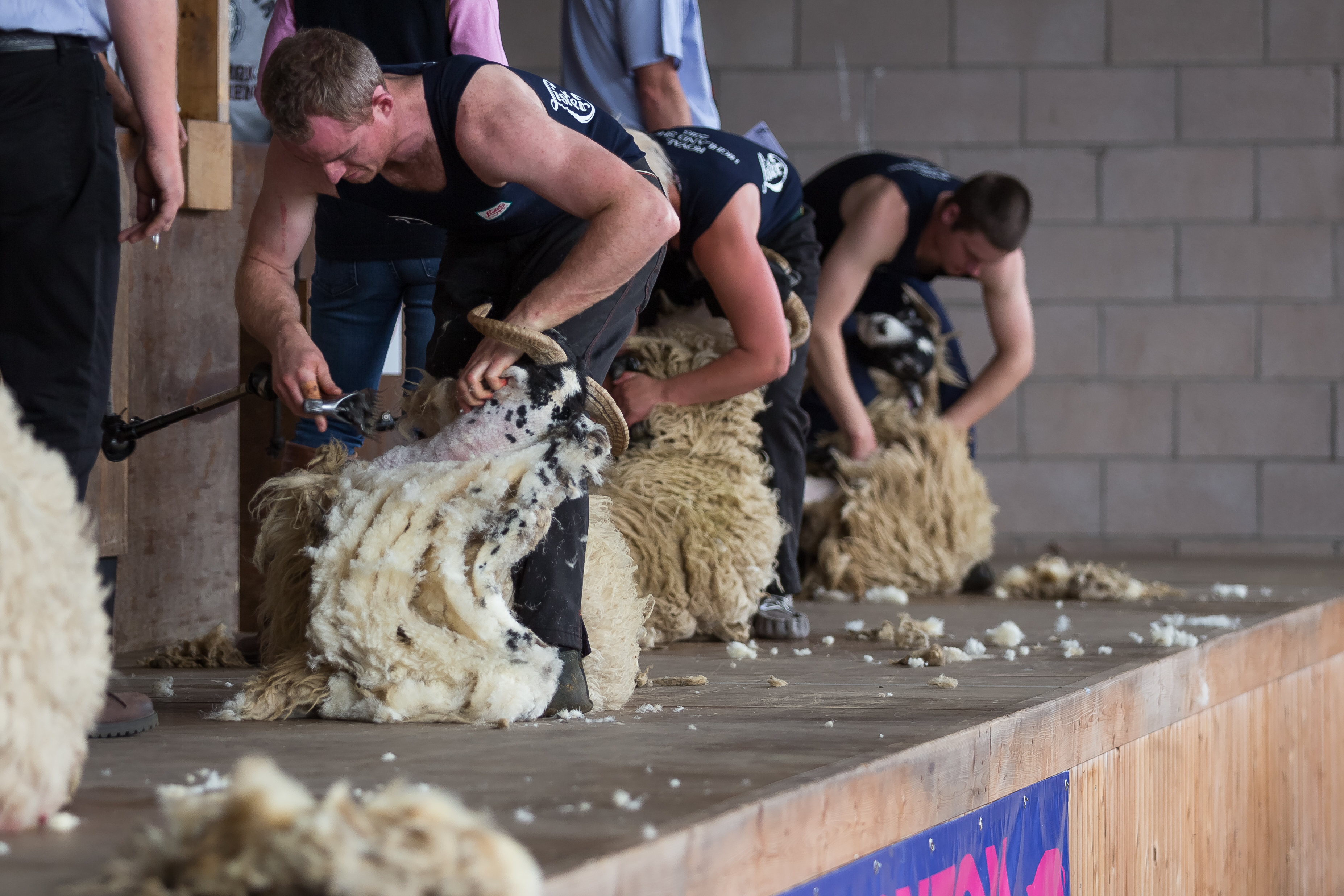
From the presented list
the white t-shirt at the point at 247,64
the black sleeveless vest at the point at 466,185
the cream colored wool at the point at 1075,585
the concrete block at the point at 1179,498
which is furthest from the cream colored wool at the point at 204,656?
the concrete block at the point at 1179,498

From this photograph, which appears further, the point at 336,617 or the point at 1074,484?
the point at 1074,484

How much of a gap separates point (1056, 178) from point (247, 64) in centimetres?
270

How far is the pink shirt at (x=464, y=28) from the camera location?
2.03 m

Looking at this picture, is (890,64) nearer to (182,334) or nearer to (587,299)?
(182,334)

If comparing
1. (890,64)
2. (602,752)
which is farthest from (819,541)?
(890,64)

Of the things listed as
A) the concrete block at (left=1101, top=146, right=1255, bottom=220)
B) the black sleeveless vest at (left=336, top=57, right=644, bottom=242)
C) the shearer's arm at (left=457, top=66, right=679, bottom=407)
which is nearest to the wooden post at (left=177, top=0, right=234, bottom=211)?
the black sleeveless vest at (left=336, top=57, right=644, bottom=242)

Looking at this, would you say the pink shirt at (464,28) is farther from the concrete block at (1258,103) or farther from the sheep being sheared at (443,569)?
the concrete block at (1258,103)

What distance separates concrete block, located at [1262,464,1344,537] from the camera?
14.5ft

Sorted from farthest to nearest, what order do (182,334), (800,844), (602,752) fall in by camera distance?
(182,334) < (602,752) < (800,844)

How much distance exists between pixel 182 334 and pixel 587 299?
1.10 meters

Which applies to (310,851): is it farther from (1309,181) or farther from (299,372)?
(1309,181)

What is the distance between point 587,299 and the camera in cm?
155

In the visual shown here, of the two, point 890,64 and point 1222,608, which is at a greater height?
point 890,64

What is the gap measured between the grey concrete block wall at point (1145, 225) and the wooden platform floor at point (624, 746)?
7.98ft
